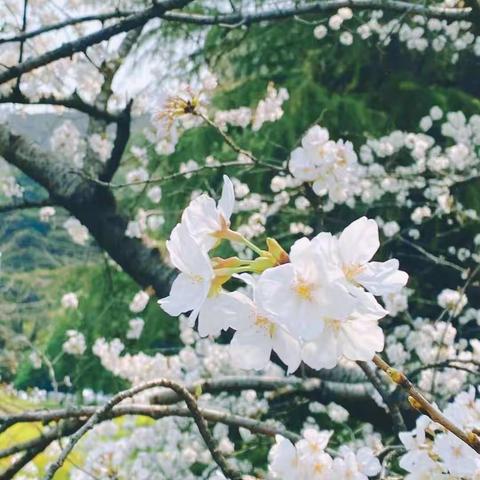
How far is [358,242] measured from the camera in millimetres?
807

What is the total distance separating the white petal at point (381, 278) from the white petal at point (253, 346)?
127mm

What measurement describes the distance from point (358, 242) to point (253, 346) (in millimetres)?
169

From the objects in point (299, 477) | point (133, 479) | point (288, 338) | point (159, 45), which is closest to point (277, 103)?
point (133, 479)

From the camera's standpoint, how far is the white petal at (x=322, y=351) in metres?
0.77

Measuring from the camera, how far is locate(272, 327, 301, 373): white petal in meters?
0.82

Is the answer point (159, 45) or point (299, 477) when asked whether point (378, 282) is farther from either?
point (159, 45)

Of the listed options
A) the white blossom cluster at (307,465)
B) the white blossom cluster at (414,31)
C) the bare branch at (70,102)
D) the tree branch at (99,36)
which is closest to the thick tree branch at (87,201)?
the bare branch at (70,102)

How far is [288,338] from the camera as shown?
0.83 m

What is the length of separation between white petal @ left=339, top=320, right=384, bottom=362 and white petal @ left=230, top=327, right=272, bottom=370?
93 mm

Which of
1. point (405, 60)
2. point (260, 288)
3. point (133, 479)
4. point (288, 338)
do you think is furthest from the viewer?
point (405, 60)

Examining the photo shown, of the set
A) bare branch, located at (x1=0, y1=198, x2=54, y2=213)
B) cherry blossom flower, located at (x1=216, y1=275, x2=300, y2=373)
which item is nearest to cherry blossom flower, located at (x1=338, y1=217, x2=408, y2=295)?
cherry blossom flower, located at (x1=216, y1=275, x2=300, y2=373)

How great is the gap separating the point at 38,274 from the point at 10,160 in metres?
17.7

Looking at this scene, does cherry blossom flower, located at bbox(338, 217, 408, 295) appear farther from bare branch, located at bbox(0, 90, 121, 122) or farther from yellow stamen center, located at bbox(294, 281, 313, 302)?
bare branch, located at bbox(0, 90, 121, 122)

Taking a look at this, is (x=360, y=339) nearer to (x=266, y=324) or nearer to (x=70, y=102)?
(x=266, y=324)
